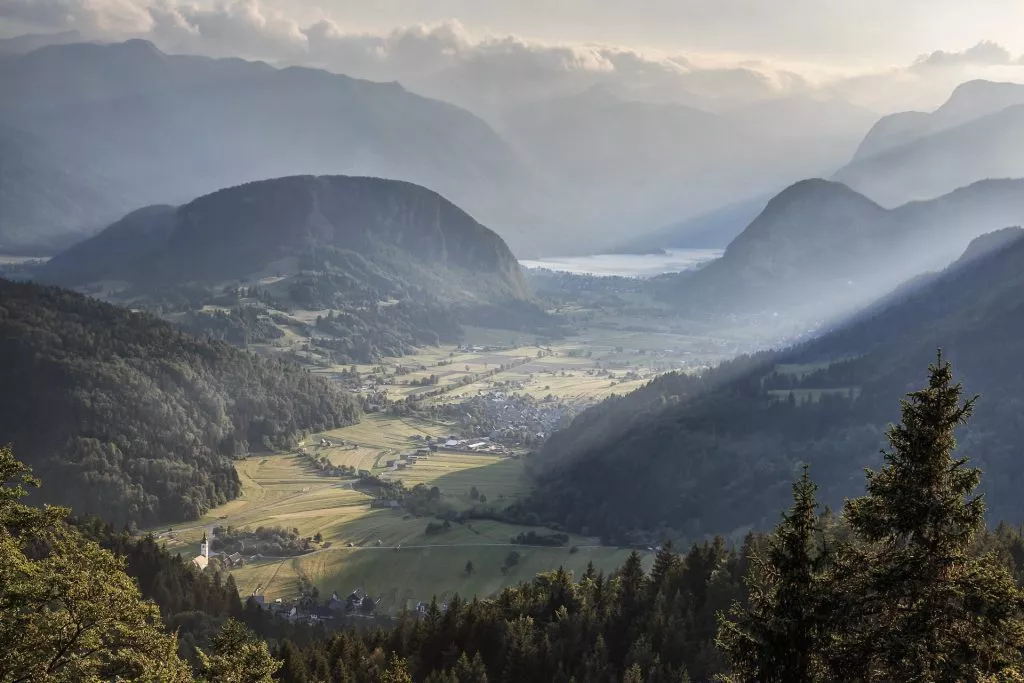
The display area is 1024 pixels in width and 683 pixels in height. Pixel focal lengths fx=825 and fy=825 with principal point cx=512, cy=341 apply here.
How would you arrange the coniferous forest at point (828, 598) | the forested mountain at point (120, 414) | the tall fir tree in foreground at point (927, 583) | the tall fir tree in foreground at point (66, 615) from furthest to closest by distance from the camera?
the forested mountain at point (120, 414) → the tall fir tree in foreground at point (66, 615) → the coniferous forest at point (828, 598) → the tall fir tree in foreground at point (927, 583)

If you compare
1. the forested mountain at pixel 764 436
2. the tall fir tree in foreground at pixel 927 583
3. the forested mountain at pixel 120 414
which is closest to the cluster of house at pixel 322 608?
the forested mountain at pixel 764 436

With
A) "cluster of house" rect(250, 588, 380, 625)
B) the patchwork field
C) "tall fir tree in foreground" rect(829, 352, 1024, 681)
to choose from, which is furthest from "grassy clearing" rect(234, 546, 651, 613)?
"tall fir tree in foreground" rect(829, 352, 1024, 681)

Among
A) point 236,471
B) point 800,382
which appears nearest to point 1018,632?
point 236,471

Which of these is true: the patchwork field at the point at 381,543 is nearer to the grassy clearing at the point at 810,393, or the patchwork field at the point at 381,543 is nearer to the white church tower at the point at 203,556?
the white church tower at the point at 203,556

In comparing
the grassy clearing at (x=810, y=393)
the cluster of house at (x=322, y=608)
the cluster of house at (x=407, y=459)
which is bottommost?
the cluster of house at (x=322, y=608)

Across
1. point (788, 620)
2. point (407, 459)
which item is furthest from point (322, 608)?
point (788, 620)

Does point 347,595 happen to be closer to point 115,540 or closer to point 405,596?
point 405,596

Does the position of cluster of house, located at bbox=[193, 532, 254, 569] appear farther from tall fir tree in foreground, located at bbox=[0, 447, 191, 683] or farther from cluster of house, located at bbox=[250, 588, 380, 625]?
tall fir tree in foreground, located at bbox=[0, 447, 191, 683]
